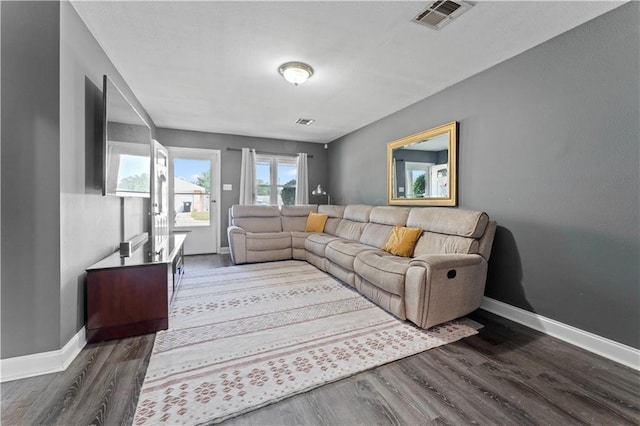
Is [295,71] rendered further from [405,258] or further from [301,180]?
[301,180]

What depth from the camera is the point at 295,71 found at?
262cm

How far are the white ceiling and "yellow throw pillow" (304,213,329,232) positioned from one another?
2.05m

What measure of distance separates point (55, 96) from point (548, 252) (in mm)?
3685

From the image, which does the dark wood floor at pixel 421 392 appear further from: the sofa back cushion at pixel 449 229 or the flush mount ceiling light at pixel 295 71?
the flush mount ceiling light at pixel 295 71

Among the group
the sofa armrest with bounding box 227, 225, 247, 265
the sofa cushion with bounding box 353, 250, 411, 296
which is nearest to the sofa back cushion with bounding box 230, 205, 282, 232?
the sofa armrest with bounding box 227, 225, 247, 265

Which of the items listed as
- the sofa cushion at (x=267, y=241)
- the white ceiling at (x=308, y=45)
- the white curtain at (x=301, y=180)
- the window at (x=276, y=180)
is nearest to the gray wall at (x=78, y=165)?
the white ceiling at (x=308, y=45)

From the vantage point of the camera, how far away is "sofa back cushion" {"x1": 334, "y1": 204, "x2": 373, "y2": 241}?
13.6ft

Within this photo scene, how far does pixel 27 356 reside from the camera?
1613 mm

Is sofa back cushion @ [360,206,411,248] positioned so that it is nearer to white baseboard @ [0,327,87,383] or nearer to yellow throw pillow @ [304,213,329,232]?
yellow throw pillow @ [304,213,329,232]

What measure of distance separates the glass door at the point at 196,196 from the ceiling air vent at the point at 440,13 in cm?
439

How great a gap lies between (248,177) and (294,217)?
4.08 ft

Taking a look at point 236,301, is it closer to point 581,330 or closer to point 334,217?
point 334,217

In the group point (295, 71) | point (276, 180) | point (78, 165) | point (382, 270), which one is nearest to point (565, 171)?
point (382, 270)

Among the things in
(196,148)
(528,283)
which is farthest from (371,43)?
(196,148)
